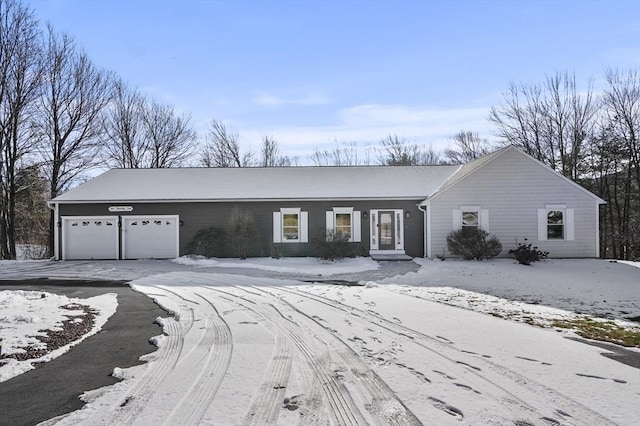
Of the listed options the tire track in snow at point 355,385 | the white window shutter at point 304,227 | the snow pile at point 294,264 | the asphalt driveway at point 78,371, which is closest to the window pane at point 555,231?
the snow pile at point 294,264

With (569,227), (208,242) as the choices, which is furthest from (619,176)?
(208,242)

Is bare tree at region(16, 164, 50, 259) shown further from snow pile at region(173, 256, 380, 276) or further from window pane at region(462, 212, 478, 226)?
window pane at region(462, 212, 478, 226)

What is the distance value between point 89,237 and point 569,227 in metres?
21.3

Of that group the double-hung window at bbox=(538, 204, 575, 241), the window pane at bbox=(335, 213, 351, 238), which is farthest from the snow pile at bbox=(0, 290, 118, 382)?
the double-hung window at bbox=(538, 204, 575, 241)

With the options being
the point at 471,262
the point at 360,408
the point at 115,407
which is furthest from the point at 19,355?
the point at 471,262

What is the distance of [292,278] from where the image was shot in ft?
46.2

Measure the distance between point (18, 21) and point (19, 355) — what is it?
85.0ft

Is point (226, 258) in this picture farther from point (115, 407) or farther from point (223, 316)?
point (115, 407)

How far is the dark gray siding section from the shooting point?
65.2ft

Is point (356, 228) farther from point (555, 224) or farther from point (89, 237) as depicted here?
point (89, 237)

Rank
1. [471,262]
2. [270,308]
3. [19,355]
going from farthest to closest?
[471,262]
[270,308]
[19,355]

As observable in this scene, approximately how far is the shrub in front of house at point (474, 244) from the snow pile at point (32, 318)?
1308cm

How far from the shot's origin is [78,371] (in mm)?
4758

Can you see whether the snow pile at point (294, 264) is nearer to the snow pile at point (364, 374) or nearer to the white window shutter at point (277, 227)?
the white window shutter at point (277, 227)
